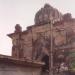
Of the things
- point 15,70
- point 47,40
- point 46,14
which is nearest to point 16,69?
point 15,70

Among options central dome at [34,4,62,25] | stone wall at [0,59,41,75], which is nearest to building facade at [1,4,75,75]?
central dome at [34,4,62,25]

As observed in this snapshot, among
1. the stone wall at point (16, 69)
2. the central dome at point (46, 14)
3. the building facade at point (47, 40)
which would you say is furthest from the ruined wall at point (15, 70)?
the central dome at point (46, 14)

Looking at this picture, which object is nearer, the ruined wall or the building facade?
the ruined wall

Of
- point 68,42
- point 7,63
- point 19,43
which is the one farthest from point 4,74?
point 19,43

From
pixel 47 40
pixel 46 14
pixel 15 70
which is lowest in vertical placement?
pixel 15 70

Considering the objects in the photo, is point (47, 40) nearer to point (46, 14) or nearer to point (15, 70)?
point (46, 14)

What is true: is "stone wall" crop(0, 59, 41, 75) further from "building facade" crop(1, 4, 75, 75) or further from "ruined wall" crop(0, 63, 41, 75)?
"building facade" crop(1, 4, 75, 75)

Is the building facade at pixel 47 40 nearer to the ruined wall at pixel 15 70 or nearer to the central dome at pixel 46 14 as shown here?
the central dome at pixel 46 14

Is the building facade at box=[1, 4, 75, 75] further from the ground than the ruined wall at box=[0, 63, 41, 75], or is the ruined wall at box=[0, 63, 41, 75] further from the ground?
the building facade at box=[1, 4, 75, 75]

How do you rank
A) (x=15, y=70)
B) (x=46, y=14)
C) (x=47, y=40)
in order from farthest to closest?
1. (x=46, y=14)
2. (x=47, y=40)
3. (x=15, y=70)

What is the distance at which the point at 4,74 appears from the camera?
12.1 metres

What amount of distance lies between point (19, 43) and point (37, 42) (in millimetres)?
3189

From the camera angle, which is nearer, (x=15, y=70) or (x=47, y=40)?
(x=15, y=70)

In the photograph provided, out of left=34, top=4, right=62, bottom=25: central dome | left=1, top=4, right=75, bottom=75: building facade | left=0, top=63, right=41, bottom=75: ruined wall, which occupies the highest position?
left=34, top=4, right=62, bottom=25: central dome
